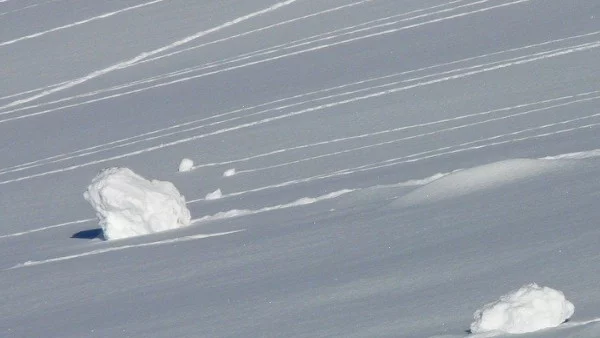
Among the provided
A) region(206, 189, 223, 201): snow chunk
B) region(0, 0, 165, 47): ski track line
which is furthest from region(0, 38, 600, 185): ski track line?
region(0, 0, 165, 47): ski track line

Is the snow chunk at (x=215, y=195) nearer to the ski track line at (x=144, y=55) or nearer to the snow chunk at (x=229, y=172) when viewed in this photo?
the snow chunk at (x=229, y=172)

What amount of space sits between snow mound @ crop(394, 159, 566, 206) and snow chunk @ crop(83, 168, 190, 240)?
1287 millimetres

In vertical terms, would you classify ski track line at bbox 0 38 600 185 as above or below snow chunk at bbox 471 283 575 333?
above

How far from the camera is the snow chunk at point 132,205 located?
20.0 feet

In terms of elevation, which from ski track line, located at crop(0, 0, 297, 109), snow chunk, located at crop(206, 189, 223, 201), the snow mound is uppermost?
ski track line, located at crop(0, 0, 297, 109)

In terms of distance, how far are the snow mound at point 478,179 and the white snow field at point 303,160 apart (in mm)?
13

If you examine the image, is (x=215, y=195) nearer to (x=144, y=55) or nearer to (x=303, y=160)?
(x=303, y=160)

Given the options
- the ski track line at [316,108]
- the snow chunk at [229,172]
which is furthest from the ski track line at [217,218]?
the ski track line at [316,108]

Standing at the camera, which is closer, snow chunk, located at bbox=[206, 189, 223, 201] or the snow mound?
the snow mound

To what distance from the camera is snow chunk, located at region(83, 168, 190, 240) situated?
609 cm

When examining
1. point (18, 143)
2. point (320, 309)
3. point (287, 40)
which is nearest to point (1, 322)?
point (320, 309)

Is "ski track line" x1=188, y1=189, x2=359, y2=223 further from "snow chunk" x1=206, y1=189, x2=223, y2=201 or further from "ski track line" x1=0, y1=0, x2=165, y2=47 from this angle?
"ski track line" x1=0, y1=0, x2=165, y2=47

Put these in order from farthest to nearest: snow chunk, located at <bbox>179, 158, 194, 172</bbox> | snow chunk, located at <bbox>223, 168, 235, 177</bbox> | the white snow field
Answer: snow chunk, located at <bbox>179, 158, 194, 172</bbox>
snow chunk, located at <bbox>223, 168, 235, 177</bbox>
the white snow field

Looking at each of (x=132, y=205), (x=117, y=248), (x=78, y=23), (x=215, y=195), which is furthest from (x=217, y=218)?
(x=78, y=23)
